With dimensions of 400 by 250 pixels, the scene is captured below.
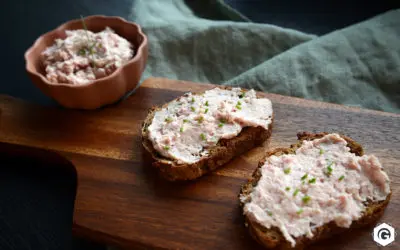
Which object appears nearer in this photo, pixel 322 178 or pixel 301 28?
pixel 322 178

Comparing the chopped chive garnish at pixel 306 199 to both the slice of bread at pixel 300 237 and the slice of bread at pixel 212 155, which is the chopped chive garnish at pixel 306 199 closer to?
the slice of bread at pixel 300 237

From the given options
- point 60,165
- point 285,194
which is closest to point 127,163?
point 60,165

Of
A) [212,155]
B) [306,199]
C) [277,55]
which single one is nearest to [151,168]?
[212,155]

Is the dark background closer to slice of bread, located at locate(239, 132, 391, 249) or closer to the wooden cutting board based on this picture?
the wooden cutting board

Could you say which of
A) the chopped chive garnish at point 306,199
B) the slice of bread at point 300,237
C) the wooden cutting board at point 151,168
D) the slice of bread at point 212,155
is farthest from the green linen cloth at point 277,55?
the chopped chive garnish at point 306,199

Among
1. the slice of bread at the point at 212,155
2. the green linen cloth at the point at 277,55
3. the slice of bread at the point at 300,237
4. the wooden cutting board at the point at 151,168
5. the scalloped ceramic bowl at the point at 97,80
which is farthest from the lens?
the green linen cloth at the point at 277,55

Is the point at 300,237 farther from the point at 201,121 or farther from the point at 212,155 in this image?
the point at 201,121

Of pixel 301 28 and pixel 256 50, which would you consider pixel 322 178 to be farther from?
pixel 301 28
